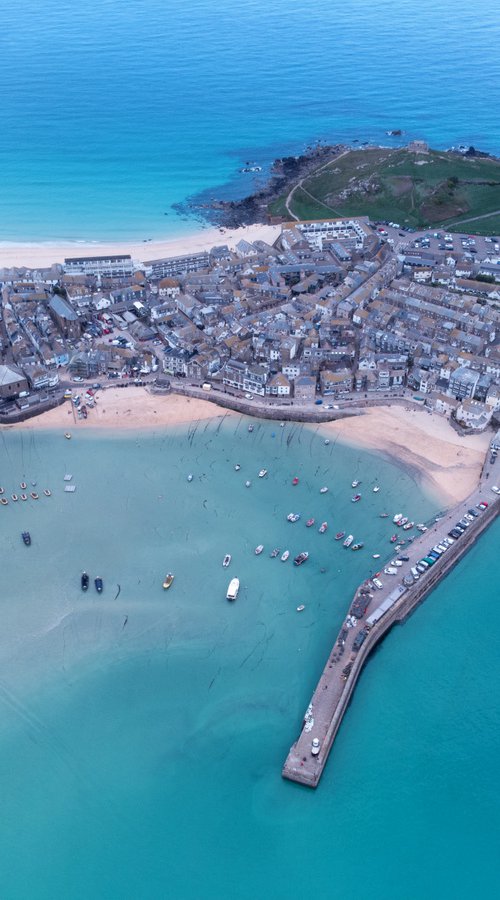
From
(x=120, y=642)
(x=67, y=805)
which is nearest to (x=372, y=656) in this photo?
(x=120, y=642)

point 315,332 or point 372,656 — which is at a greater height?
point 315,332

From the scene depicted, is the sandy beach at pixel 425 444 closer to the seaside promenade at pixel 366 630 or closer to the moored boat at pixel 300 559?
the seaside promenade at pixel 366 630

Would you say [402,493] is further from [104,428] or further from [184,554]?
[104,428]

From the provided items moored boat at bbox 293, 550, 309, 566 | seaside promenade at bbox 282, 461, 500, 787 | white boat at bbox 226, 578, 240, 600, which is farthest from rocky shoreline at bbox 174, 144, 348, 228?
white boat at bbox 226, 578, 240, 600

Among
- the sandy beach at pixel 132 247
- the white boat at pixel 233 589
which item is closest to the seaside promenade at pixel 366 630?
the white boat at pixel 233 589

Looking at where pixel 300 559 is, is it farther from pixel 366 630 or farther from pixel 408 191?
pixel 408 191

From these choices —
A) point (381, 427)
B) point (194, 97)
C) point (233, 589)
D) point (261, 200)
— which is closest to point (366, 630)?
point (233, 589)
